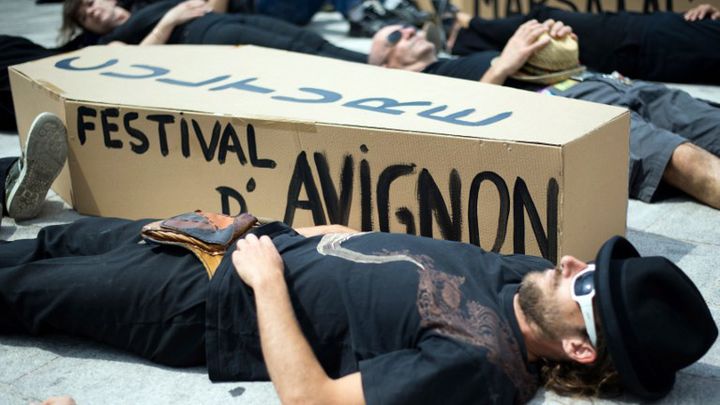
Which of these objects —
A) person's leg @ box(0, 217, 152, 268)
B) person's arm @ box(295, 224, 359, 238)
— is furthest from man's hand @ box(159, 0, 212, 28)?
person's arm @ box(295, 224, 359, 238)

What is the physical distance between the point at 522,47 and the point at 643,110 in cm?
58

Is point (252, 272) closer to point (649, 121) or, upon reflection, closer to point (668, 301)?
point (668, 301)

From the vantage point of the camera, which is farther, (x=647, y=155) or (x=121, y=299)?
(x=647, y=155)

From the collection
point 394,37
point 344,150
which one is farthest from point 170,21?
point 344,150

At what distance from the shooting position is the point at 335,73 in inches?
132

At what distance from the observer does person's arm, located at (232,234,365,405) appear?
1854 millimetres

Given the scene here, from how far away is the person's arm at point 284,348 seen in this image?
1.85m

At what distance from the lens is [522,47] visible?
3.58 m

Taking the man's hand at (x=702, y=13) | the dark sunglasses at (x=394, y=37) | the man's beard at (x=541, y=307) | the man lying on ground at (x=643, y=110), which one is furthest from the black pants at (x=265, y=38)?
the man's beard at (x=541, y=307)

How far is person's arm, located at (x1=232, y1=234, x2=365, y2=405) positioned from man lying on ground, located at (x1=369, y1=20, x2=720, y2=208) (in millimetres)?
1736

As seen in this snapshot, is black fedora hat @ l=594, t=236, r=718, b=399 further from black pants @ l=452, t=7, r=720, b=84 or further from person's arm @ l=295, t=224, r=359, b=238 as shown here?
black pants @ l=452, t=7, r=720, b=84

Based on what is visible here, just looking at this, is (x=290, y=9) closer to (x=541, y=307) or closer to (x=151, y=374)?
(x=151, y=374)

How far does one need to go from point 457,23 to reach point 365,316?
4163mm

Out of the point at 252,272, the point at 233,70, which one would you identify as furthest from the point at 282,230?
the point at 233,70
